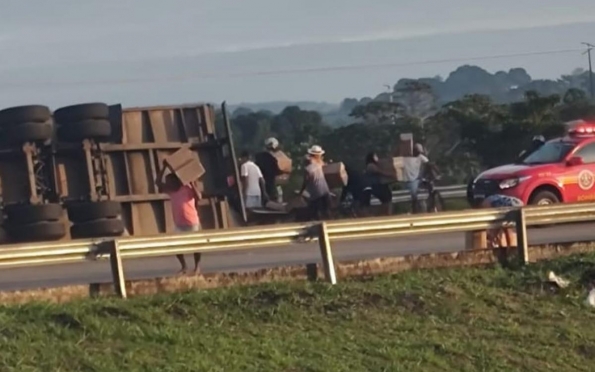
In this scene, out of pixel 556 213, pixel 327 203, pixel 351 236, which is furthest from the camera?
pixel 327 203

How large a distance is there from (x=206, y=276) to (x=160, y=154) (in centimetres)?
1112

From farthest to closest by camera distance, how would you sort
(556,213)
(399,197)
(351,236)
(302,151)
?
1. (302,151)
2. (399,197)
3. (556,213)
4. (351,236)

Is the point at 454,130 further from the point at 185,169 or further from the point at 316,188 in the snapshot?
the point at 185,169

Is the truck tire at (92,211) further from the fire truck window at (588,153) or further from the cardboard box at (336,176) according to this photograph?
the fire truck window at (588,153)

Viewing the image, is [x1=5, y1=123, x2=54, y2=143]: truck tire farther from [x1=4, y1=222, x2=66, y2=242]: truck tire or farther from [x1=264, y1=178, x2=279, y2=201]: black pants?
[x1=264, y1=178, x2=279, y2=201]: black pants

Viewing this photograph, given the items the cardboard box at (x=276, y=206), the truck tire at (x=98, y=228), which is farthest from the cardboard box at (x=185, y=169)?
the cardboard box at (x=276, y=206)

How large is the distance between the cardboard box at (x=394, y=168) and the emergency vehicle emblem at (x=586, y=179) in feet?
14.2

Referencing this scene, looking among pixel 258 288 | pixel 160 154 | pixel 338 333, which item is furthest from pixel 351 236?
pixel 160 154

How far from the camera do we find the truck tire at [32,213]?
23188mm

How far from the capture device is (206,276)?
13164 mm

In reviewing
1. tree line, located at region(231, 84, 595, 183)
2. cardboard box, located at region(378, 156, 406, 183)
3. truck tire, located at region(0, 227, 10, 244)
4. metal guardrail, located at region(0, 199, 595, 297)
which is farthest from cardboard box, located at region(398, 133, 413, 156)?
metal guardrail, located at region(0, 199, 595, 297)

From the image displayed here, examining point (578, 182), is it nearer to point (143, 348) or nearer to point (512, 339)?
point (512, 339)

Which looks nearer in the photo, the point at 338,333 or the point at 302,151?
the point at 338,333

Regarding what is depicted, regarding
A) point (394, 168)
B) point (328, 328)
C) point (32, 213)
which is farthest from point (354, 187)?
point (328, 328)
